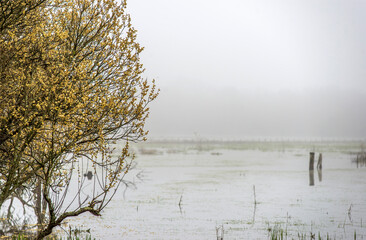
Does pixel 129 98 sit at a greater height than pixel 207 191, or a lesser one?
greater

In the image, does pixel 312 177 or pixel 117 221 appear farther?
pixel 312 177

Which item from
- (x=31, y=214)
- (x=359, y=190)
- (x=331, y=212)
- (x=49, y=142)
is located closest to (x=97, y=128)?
(x=49, y=142)

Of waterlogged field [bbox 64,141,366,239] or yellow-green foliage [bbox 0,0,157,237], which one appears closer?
yellow-green foliage [bbox 0,0,157,237]

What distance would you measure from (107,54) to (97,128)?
2.75 metres

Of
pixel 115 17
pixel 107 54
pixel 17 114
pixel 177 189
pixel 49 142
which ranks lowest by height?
pixel 177 189

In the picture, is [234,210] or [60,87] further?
[234,210]

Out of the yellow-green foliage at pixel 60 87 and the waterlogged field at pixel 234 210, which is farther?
the waterlogged field at pixel 234 210

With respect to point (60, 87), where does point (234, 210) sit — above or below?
below

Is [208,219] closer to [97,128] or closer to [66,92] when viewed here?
[97,128]

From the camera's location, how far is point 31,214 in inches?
1048

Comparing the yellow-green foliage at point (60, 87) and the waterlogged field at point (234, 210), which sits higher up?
the yellow-green foliage at point (60, 87)

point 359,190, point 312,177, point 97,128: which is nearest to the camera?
point 97,128

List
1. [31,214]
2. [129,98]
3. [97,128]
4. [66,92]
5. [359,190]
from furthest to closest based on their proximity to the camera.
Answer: [359,190] < [31,214] < [129,98] < [97,128] < [66,92]

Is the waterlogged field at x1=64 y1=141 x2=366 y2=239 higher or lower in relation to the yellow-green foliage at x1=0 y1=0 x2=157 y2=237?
lower
